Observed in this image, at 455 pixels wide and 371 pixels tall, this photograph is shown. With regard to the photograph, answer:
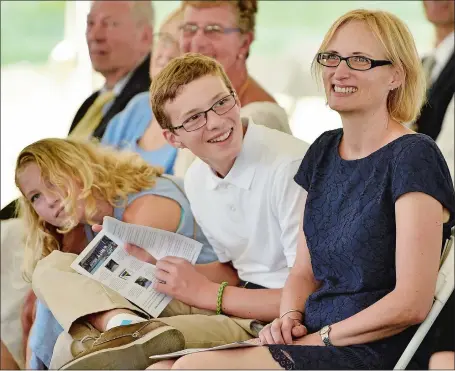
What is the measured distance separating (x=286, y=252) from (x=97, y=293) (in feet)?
1.82

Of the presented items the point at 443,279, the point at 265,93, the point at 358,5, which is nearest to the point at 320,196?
the point at 443,279

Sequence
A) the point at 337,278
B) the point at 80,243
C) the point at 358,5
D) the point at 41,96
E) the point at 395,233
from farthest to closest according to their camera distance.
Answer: the point at 41,96 → the point at 358,5 → the point at 80,243 → the point at 337,278 → the point at 395,233

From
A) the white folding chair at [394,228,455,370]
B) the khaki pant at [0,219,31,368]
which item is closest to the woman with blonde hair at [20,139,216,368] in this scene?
the khaki pant at [0,219,31,368]

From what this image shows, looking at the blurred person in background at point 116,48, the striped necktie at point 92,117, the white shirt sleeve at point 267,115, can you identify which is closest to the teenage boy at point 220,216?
the white shirt sleeve at point 267,115

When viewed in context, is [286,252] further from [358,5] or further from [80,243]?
[358,5]

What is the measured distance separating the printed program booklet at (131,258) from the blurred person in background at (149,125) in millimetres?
443

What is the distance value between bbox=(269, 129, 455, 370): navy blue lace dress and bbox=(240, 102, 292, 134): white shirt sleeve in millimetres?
712

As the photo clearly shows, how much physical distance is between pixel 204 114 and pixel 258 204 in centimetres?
29

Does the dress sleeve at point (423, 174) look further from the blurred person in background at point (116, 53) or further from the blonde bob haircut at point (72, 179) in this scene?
the blurred person in background at point (116, 53)

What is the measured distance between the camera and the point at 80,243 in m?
2.77

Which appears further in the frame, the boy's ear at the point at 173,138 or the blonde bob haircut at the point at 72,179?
the blonde bob haircut at the point at 72,179

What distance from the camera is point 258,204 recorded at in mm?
2488

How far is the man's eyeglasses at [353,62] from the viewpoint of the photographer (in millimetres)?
2070

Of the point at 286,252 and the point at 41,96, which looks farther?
the point at 41,96
